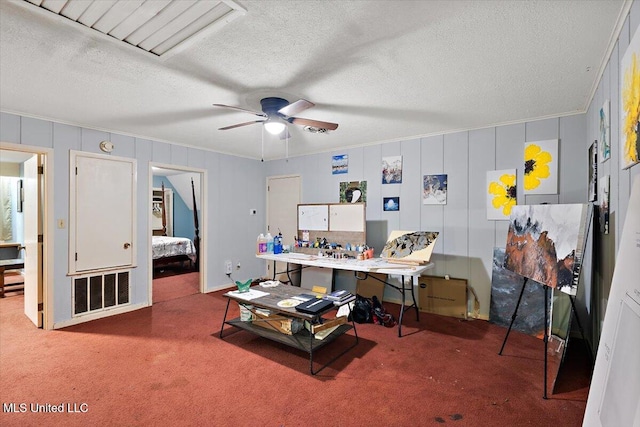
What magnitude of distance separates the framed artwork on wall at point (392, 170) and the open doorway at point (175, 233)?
281 cm

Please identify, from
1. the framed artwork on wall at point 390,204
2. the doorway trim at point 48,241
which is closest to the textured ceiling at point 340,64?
the doorway trim at point 48,241

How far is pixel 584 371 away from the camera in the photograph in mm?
2418

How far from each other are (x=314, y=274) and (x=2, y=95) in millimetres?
3798

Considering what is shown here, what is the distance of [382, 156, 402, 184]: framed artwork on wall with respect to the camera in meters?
4.23

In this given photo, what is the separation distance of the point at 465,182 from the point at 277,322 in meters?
2.72

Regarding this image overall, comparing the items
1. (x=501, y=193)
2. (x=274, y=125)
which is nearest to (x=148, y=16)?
(x=274, y=125)

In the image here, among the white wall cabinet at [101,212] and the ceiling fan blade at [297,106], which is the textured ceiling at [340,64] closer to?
the ceiling fan blade at [297,106]

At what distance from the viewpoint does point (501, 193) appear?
3.50 metres

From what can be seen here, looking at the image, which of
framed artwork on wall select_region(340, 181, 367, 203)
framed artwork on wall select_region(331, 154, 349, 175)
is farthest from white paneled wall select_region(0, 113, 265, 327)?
framed artwork on wall select_region(340, 181, 367, 203)

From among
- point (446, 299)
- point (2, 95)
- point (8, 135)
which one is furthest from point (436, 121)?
point (8, 135)

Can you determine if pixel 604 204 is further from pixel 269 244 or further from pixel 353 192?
pixel 269 244

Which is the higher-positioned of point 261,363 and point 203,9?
point 203,9

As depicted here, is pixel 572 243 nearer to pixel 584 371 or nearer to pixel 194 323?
pixel 584 371

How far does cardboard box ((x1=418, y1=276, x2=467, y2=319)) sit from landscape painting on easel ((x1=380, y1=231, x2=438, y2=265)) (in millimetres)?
556
